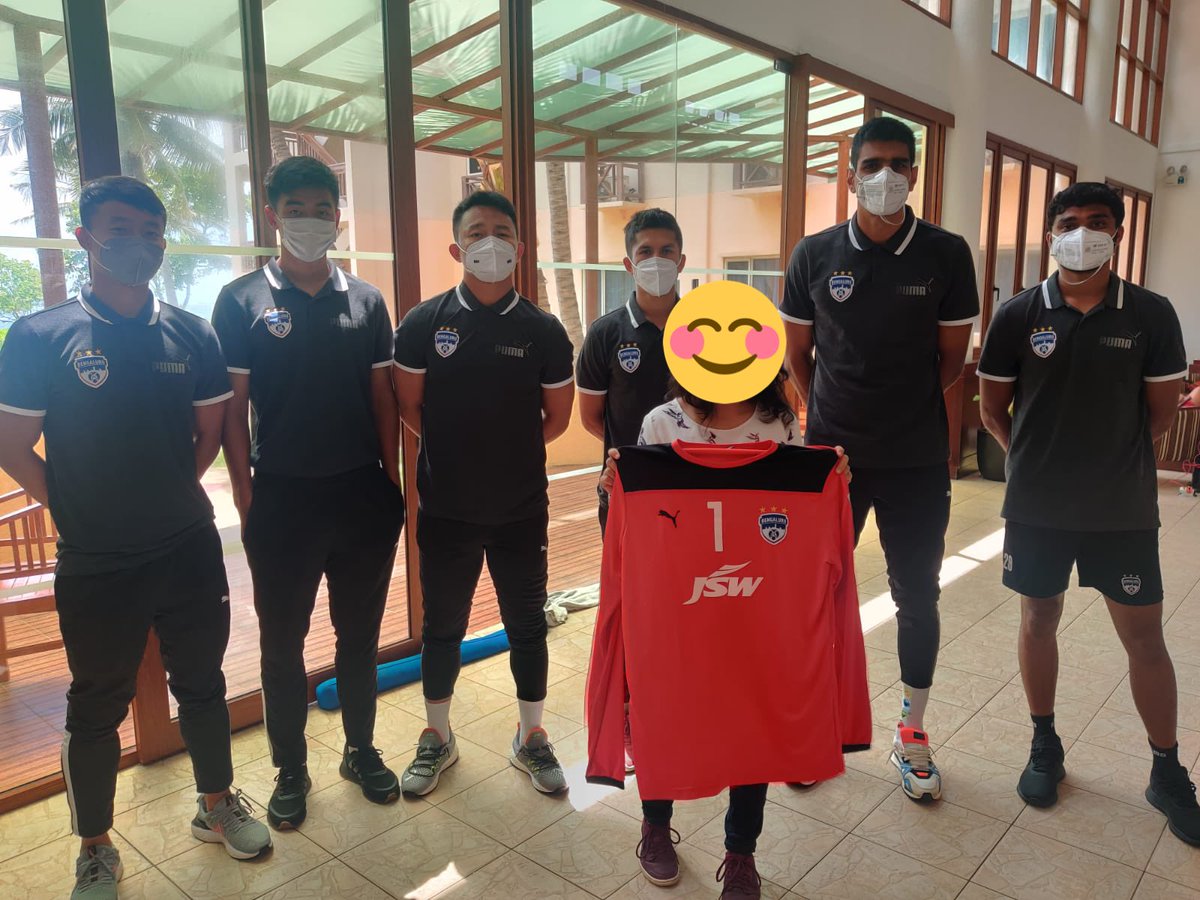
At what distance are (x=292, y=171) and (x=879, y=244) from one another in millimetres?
1462

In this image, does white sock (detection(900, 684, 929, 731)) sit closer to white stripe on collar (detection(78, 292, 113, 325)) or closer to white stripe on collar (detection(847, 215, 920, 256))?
white stripe on collar (detection(847, 215, 920, 256))

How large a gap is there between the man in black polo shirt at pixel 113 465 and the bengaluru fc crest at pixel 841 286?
4.95 ft

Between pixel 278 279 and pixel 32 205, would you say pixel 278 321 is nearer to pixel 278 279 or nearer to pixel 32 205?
pixel 278 279

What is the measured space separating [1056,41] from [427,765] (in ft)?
28.7

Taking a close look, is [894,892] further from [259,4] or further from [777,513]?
[259,4]

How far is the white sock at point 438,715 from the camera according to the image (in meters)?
2.32

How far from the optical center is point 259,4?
→ 2482mm

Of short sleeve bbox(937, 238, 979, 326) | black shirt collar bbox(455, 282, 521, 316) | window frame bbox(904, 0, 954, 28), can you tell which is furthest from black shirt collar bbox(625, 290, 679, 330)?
window frame bbox(904, 0, 954, 28)

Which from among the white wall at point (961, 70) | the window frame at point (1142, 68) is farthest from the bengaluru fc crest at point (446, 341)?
the window frame at point (1142, 68)

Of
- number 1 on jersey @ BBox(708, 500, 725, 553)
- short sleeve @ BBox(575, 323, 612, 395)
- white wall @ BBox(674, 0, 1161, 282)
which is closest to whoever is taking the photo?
number 1 on jersey @ BBox(708, 500, 725, 553)

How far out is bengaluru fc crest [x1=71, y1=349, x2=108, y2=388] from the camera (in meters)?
1.72

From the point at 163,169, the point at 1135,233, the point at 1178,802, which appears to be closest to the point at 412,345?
the point at 163,169

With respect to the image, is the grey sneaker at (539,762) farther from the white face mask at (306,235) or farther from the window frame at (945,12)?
the window frame at (945,12)

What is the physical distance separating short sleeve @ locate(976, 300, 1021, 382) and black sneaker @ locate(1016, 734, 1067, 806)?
3.26 feet
